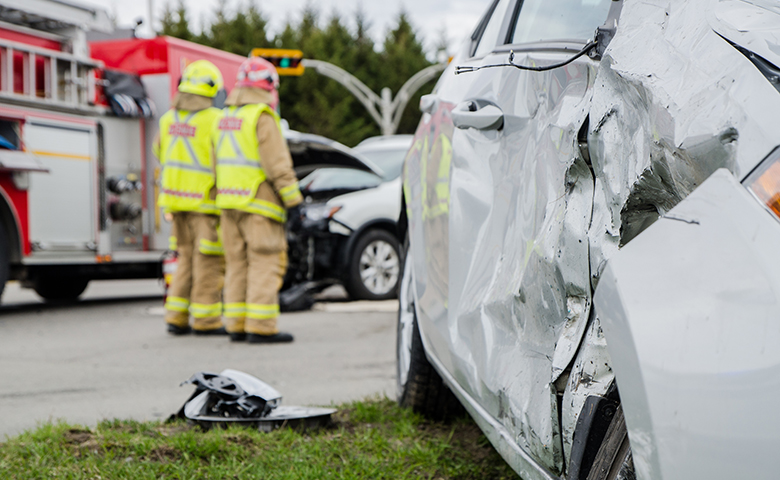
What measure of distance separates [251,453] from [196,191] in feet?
12.7

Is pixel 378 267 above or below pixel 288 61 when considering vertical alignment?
below

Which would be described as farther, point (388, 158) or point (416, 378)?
point (388, 158)

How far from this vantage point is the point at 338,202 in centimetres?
805

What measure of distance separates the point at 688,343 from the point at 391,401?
107 inches

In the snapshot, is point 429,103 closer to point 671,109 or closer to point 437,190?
point 437,190

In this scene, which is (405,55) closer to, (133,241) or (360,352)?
(133,241)

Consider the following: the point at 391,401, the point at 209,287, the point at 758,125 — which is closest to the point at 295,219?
the point at 209,287

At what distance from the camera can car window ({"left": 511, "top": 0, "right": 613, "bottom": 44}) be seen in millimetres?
1867

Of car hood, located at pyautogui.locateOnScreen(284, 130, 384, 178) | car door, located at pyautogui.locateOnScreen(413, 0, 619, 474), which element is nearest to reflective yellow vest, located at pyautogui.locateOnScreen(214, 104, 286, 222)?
car hood, located at pyautogui.locateOnScreen(284, 130, 384, 178)

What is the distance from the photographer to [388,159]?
30.3 ft

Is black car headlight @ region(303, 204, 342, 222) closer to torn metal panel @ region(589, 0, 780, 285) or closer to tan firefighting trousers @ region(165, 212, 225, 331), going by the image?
tan firefighting trousers @ region(165, 212, 225, 331)

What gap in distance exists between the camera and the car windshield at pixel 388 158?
8984 mm

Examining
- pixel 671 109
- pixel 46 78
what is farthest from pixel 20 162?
pixel 671 109

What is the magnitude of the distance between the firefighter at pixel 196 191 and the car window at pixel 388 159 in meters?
2.82
